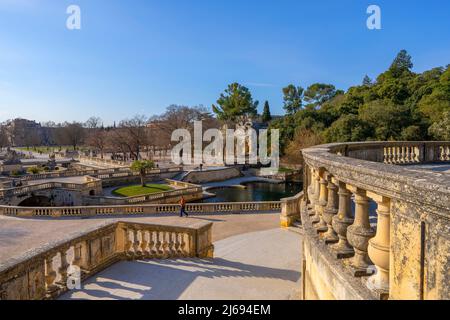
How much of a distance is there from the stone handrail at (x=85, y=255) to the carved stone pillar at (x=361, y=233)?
4407mm

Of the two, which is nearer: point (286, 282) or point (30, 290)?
point (30, 290)

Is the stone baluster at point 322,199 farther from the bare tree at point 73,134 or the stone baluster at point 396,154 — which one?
the bare tree at point 73,134

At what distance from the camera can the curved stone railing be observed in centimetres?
184

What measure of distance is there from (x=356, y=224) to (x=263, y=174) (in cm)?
4946

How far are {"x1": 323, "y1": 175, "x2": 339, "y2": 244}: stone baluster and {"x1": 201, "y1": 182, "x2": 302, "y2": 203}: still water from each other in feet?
104

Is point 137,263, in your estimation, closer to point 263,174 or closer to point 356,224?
point 356,224

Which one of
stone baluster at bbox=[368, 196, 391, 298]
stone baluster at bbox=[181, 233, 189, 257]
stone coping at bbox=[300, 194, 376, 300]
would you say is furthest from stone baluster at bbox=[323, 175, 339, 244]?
stone baluster at bbox=[181, 233, 189, 257]

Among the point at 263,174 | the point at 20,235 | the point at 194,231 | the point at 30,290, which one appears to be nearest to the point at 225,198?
the point at 263,174

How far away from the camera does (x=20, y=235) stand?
13.2 m

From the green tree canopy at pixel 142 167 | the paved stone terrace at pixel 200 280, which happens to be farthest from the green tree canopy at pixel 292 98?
the paved stone terrace at pixel 200 280

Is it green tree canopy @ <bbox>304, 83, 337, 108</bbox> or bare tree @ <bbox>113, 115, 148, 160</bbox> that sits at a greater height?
green tree canopy @ <bbox>304, 83, 337, 108</bbox>

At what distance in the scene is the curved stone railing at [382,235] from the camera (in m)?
1.84

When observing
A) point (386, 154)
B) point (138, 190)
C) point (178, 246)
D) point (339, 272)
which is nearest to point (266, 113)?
point (138, 190)

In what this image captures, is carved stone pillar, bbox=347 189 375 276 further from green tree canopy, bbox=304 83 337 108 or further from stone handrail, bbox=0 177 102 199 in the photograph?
green tree canopy, bbox=304 83 337 108
